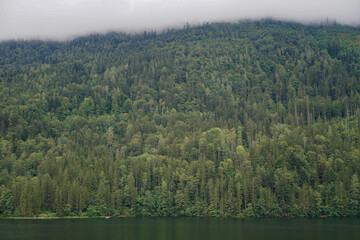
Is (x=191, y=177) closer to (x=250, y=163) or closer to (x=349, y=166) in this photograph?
(x=250, y=163)

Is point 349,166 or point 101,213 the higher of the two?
point 349,166

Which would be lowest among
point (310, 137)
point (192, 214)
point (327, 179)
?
point (192, 214)

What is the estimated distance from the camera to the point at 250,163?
562ft

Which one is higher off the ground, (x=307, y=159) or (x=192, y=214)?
(x=307, y=159)

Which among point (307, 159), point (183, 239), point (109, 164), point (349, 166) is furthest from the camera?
point (109, 164)

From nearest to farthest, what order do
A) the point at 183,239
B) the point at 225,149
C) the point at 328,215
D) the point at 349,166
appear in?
the point at 183,239 → the point at 328,215 → the point at 349,166 → the point at 225,149

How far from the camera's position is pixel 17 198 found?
486ft

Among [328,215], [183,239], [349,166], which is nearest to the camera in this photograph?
[183,239]

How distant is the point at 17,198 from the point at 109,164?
135 ft

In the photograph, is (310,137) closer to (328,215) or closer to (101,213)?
(328,215)

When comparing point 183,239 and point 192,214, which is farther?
point 192,214

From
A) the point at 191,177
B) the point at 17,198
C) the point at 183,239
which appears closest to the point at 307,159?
the point at 191,177

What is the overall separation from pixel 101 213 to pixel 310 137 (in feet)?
307

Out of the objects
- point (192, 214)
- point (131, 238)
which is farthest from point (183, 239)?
point (192, 214)
